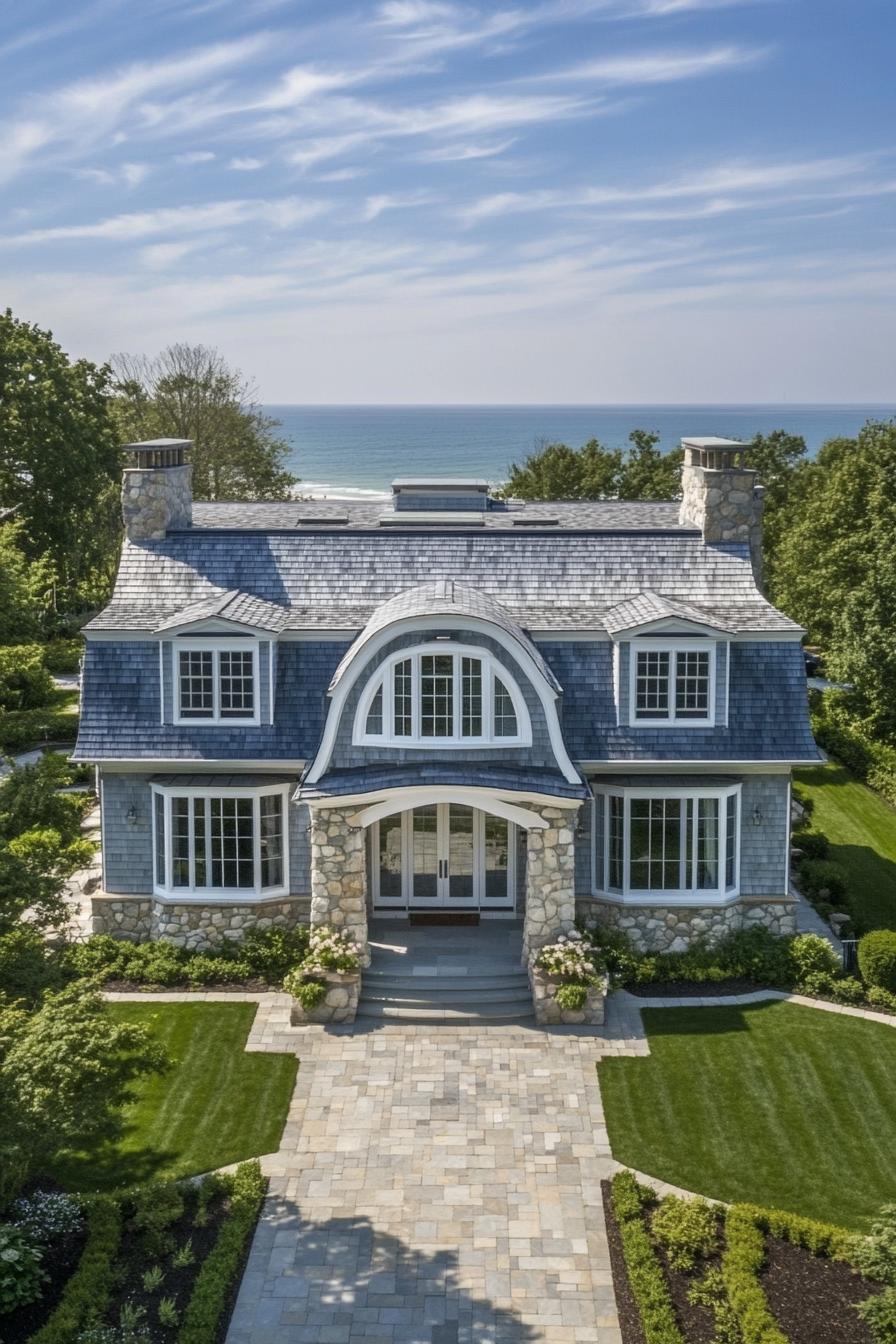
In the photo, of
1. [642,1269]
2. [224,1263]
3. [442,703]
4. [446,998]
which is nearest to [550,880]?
[446,998]

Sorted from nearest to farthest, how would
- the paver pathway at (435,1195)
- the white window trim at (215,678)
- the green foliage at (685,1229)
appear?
the paver pathway at (435,1195) → the green foliage at (685,1229) → the white window trim at (215,678)

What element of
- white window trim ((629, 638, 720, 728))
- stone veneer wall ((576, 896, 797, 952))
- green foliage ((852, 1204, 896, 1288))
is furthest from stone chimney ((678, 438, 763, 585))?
green foliage ((852, 1204, 896, 1288))

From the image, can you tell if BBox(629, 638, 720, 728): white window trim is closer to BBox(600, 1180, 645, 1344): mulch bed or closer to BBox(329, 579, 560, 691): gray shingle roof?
BBox(329, 579, 560, 691): gray shingle roof

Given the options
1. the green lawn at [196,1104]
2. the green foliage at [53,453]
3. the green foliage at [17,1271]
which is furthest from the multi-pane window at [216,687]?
the green foliage at [53,453]

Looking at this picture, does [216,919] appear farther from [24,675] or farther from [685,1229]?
[685,1229]

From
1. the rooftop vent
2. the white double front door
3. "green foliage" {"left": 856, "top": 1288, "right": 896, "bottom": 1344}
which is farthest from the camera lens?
the rooftop vent

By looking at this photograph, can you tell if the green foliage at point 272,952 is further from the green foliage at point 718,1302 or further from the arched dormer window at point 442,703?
the green foliage at point 718,1302
